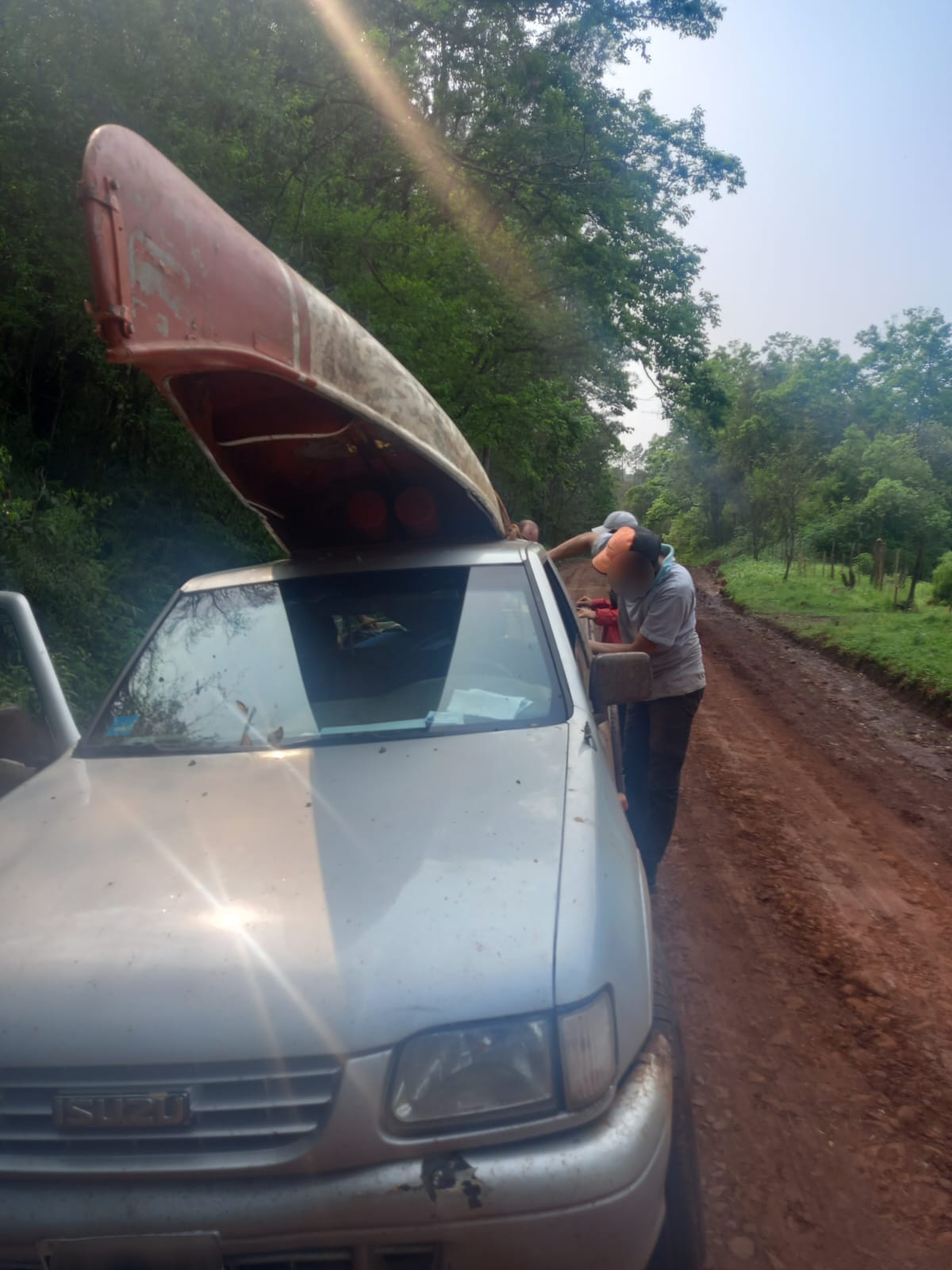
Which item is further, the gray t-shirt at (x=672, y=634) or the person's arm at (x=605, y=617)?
the person's arm at (x=605, y=617)

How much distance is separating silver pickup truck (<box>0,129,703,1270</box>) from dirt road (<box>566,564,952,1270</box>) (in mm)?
576

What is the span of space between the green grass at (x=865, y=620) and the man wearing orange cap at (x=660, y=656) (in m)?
5.99

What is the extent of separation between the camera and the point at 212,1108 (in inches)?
68.9

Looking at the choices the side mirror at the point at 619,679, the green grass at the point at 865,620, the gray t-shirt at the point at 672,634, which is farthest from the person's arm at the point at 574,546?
the green grass at the point at 865,620

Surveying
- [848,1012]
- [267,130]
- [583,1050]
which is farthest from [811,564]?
[583,1050]

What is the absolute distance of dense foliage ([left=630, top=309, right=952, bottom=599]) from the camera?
2791cm

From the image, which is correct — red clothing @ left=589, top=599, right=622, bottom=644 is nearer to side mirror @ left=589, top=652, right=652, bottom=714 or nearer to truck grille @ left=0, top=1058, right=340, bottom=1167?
side mirror @ left=589, top=652, right=652, bottom=714

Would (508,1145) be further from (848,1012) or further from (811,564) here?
(811,564)

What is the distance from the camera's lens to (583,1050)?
5.83ft

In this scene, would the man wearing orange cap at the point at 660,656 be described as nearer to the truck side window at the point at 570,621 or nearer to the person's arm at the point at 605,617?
the truck side window at the point at 570,621

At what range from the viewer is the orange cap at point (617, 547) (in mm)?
4426

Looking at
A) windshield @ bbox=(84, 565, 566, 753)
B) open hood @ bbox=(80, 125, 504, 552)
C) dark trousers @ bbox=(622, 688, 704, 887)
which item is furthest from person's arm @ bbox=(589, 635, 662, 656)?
windshield @ bbox=(84, 565, 566, 753)

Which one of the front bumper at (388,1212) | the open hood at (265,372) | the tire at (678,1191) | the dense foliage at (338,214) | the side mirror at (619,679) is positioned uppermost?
the dense foliage at (338,214)

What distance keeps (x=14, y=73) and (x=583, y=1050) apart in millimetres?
9068
